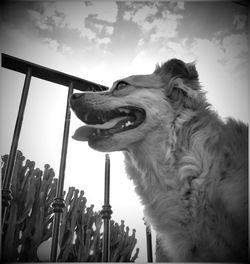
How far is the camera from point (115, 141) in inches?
62.8

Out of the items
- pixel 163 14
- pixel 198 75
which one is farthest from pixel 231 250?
pixel 163 14

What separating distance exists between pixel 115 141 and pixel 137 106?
0.28m

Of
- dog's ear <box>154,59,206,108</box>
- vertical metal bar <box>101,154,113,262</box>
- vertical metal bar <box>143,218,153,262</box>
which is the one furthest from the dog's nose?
vertical metal bar <box>143,218,153,262</box>

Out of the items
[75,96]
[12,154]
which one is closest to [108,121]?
[75,96]

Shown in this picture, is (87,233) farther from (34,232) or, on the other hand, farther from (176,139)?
(176,139)

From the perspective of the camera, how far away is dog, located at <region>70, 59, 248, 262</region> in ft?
4.08

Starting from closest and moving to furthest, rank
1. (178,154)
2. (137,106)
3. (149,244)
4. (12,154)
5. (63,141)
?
(12,154)
(178,154)
(63,141)
(137,106)
(149,244)

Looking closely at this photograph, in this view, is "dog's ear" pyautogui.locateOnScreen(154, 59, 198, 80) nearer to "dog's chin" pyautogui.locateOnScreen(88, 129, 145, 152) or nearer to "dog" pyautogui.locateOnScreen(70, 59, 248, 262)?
"dog" pyautogui.locateOnScreen(70, 59, 248, 262)

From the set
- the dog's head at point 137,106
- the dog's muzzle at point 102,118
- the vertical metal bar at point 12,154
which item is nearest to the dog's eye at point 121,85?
the dog's head at point 137,106

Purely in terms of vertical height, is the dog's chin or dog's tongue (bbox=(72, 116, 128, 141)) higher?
dog's tongue (bbox=(72, 116, 128, 141))

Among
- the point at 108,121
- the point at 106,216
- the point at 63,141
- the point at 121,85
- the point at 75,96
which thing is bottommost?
the point at 106,216

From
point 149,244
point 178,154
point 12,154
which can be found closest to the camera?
point 12,154

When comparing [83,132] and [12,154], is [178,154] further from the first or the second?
[12,154]

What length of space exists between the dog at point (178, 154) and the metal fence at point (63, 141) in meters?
0.14
